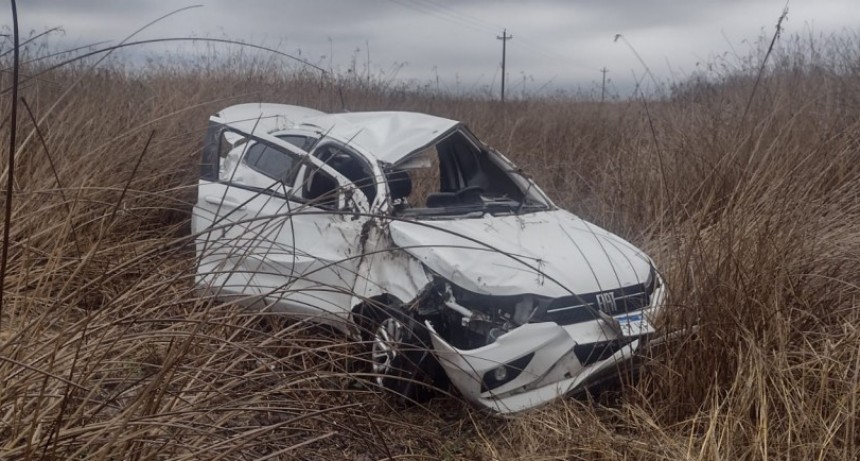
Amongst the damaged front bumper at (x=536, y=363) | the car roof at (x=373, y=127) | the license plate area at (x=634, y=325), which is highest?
the car roof at (x=373, y=127)

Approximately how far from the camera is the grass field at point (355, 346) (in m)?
2.17

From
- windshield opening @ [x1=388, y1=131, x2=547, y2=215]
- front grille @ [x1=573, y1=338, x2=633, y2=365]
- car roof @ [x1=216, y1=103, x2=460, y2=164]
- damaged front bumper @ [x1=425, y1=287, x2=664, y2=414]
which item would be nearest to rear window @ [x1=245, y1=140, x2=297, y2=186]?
car roof @ [x1=216, y1=103, x2=460, y2=164]

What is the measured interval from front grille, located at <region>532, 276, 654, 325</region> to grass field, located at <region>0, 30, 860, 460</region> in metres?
0.28

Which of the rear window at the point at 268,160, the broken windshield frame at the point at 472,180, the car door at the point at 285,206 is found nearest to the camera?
the car door at the point at 285,206

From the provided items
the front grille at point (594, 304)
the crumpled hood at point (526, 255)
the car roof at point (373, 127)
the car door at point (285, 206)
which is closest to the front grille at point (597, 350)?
the front grille at point (594, 304)

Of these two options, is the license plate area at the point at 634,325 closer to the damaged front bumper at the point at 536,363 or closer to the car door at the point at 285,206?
the damaged front bumper at the point at 536,363

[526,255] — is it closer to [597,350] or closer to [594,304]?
[594,304]

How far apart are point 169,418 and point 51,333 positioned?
0.63 meters

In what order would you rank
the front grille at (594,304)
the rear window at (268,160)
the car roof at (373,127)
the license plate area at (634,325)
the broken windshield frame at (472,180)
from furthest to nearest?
the rear window at (268,160)
the broken windshield frame at (472,180)
the car roof at (373,127)
the front grille at (594,304)
the license plate area at (634,325)

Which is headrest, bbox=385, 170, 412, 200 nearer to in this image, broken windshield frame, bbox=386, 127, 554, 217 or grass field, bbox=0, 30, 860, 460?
broken windshield frame, bbox=386, 127, 554, 217

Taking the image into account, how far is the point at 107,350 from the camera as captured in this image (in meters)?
2.13

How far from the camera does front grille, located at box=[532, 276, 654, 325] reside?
13.7 ft

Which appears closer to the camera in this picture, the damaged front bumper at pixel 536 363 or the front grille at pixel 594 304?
the damaged front bumper at pixel 536 363

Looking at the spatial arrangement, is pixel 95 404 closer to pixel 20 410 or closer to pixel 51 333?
pixel 20 410
